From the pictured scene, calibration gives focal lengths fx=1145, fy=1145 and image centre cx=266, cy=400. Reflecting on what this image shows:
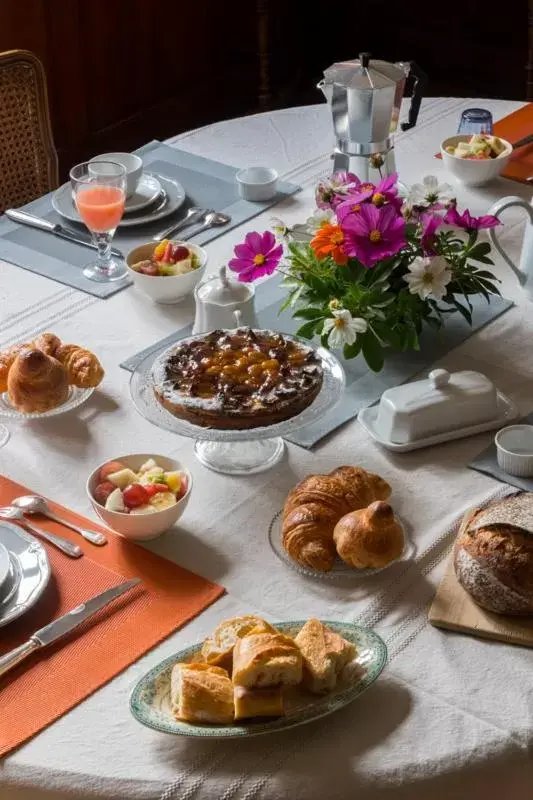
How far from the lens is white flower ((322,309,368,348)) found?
5.19 feet

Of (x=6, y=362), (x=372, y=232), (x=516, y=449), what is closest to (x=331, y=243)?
(x=372, y=232)

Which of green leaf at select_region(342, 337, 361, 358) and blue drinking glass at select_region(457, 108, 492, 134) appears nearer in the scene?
green leaf at select_region(342, 337, 361, 358)

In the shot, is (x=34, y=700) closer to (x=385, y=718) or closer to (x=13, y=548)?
(x=13, y=548)

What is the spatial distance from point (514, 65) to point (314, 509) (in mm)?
3570

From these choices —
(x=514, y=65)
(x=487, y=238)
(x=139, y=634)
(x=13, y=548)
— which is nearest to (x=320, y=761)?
(x=139, y=634)

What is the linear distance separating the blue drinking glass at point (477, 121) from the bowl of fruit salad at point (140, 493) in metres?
1.28

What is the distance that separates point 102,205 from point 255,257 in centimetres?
36

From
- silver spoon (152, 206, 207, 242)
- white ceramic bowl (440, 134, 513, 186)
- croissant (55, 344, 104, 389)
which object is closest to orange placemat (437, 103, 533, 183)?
white ceramic bowl (440, 134, 513, 186)

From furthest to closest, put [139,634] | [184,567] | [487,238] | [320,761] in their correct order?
[487,238] < [184,567] < [139,634] < [320,761]

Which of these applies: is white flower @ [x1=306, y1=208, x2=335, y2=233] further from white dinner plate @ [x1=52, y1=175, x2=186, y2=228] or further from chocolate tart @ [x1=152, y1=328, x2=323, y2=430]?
white dinner plate @ [x1=52, y1=175, x2=186, y2=228]

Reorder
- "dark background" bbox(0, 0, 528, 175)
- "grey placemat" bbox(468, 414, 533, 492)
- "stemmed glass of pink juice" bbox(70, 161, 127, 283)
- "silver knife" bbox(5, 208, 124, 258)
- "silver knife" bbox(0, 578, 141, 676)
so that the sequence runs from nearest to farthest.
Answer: "silver knife" bbox(0, 578, 141, 676) → "grey placemat" bbox(468, 414, 533, 492) → "stemmed glass of pink juice" bbox(70, 161, 127, 283) → "silver knife" bbox(5, 208, 124, 258) → "dark background" bbox(0, 0, 528, 175)

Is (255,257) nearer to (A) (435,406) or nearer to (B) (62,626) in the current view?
(A) (435,406)

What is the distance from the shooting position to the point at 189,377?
1484mm

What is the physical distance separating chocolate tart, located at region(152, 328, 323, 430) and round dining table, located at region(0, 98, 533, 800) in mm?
118
